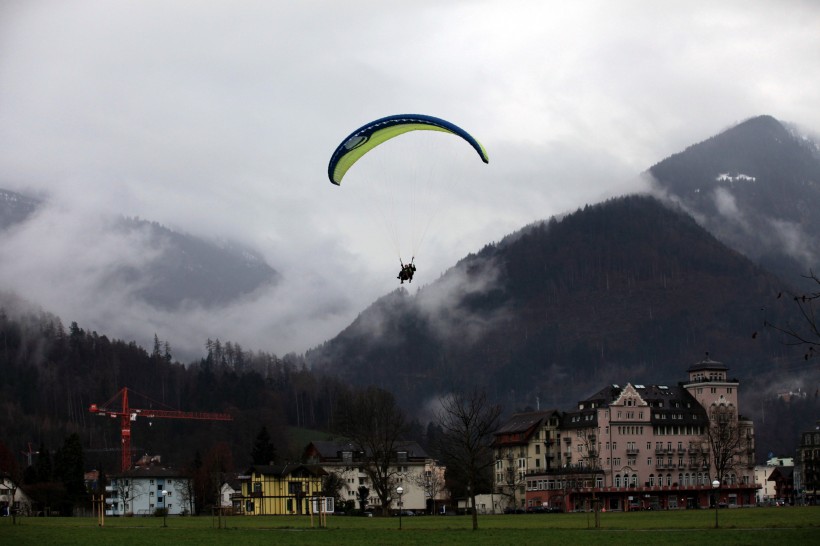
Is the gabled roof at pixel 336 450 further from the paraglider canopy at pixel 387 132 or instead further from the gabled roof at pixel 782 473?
the paraglider canopy at pixel 387 132

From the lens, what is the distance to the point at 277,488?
403 feet

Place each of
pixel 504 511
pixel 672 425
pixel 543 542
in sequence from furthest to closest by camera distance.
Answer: pixel 672 425
pixel 504 511
pixel 543 542

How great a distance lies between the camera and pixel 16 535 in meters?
54.8

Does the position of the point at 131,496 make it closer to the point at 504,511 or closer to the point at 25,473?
the point at 25,473

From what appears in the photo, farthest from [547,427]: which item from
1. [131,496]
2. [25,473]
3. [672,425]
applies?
[25,473]

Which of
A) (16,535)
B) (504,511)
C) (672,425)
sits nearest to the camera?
(16,535)

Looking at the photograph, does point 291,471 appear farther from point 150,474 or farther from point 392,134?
point 392,134

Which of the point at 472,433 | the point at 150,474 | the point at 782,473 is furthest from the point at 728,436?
the point at 150,474

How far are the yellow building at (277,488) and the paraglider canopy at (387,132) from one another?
7024 centimetres

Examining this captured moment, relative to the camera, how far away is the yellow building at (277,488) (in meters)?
121

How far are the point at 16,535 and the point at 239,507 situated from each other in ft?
238

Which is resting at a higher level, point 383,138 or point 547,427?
point 383,138

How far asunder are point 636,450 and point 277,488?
136 ft

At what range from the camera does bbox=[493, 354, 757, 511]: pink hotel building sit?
12406 centimetres
